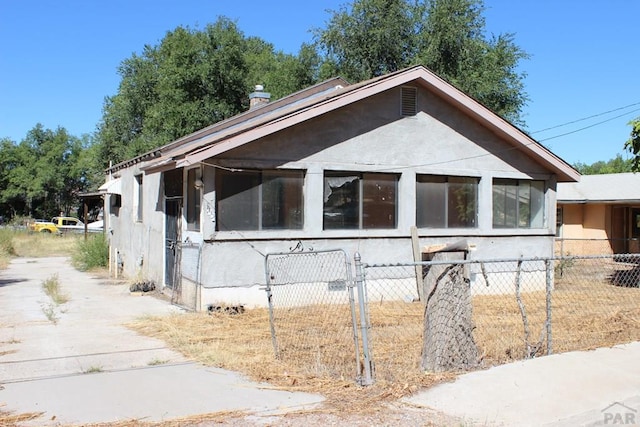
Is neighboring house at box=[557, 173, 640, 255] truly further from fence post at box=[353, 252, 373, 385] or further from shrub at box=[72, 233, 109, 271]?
fence post at box=[353, 252, 373, 385]

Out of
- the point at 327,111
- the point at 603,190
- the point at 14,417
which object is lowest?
the point at 14,417

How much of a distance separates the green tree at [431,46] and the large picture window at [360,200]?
52.9 feet

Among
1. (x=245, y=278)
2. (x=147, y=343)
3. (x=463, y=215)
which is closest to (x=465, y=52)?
(x=463, y=215)

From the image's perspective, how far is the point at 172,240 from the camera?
14.2 m

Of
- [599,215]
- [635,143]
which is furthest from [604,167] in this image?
[635,143]

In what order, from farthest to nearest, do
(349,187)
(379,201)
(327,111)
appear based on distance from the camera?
(379,201)
(349,187)
(327,111)

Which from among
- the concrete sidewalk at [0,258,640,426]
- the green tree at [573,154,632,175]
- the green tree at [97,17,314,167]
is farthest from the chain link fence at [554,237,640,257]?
the green tree at [573,154,632,175]

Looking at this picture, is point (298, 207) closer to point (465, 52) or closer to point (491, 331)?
point (491, 331)

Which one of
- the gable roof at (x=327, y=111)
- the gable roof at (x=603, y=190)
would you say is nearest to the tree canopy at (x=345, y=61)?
the gable roof at (x=603, y=190)

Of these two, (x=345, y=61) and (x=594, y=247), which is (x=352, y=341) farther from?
(x=345, y=61)

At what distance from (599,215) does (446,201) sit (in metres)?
15.6

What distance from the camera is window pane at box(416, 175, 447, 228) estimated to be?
46.7 feet

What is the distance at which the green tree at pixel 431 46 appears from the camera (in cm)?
2869

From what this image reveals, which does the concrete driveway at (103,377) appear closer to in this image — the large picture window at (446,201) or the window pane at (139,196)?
the window pane at (139,196)
